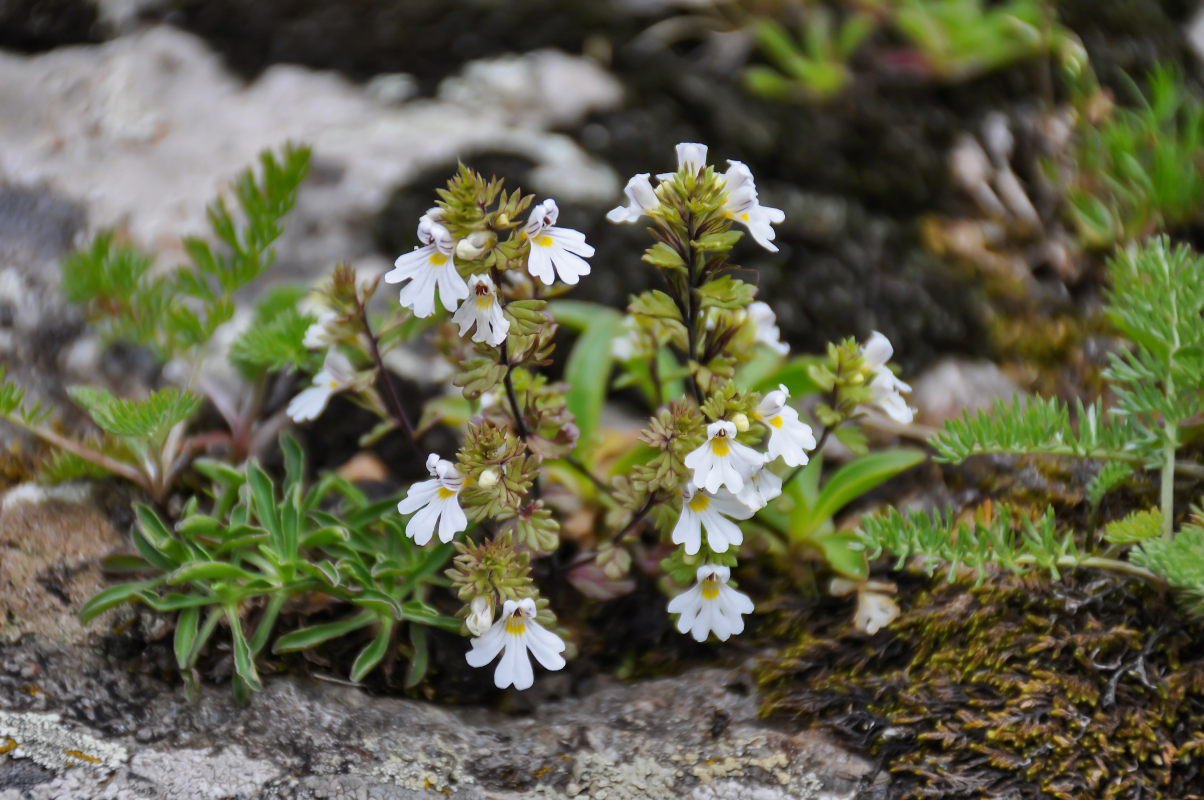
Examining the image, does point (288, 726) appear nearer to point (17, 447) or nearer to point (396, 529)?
point (396, 529)

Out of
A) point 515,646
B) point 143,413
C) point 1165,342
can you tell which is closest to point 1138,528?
point 1165,342

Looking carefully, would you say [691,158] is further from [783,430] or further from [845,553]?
[845,553]

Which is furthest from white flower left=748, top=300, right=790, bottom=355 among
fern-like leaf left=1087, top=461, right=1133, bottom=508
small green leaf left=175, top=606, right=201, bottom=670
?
small green leaf left=175, top=606, right=201, bottom=670

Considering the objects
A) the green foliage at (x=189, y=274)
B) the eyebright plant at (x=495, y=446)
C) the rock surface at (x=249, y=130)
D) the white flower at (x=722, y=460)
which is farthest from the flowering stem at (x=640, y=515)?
the rock surface at (x=249, y=130)

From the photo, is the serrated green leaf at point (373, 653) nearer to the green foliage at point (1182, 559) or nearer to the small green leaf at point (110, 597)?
the small green leaf at point (110, 597)

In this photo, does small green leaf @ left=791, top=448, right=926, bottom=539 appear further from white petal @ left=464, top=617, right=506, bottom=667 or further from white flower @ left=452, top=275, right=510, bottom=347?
white flower @ left=452, top=275, right=510, bottom=347
